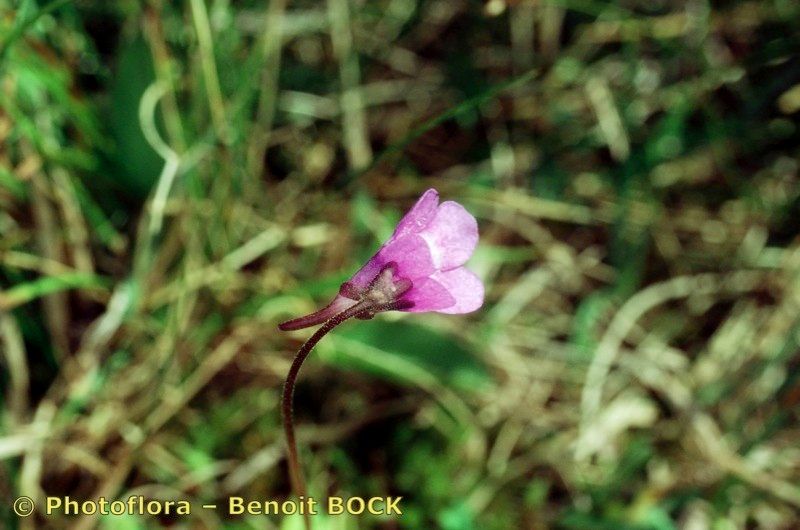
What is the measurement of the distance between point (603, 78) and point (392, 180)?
518mm

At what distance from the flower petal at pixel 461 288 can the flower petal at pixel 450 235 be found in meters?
0.02

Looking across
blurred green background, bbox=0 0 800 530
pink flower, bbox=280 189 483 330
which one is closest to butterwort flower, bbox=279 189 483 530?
pink flower, bbox=280 189 483 330

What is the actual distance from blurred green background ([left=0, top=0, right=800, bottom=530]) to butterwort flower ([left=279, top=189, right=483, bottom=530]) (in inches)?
13.5

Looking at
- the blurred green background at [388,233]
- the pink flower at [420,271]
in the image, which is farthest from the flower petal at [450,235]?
the blurred green background at [388,233]

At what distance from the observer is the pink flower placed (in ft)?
2.67

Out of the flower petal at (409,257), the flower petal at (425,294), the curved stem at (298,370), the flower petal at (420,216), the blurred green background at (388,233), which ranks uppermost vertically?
the blurred green background at (388,233)

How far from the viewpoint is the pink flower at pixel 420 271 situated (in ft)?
2.67

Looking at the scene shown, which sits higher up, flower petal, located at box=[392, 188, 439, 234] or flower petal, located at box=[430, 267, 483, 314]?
flower petal, located at box=[392, 188, 439, 234]

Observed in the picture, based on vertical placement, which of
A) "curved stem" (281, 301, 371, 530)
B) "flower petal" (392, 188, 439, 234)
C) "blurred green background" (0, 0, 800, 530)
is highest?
"blurred green background" (0, 0, 800, 530)

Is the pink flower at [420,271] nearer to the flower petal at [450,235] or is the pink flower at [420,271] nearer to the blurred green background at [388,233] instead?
the flower petal at [450,235]

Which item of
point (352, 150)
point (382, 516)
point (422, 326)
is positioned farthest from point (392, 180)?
point (382, 516)

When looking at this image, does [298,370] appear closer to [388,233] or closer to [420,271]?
[420,271]

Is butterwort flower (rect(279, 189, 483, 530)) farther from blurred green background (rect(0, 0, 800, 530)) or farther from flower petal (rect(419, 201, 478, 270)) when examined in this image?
blurred green background (rect(0, 0, 800, 530))

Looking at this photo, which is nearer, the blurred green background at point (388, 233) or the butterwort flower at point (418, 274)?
the butterwort flower at point (418, 274)
